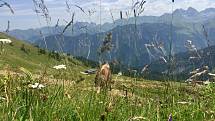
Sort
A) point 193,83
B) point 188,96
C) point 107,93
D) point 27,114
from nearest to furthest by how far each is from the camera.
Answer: point 27,114 → point 107,93 → point 193,83 → point 188,96

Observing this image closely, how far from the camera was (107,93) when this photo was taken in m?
5.53

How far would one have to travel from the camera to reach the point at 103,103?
5059mm

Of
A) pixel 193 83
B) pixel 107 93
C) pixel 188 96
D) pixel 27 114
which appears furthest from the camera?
pixel 188 96

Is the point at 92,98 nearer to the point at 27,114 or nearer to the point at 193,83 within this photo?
the point at 27,114

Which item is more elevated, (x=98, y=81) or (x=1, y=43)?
(x=1, y=43)

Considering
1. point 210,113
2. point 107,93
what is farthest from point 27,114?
point 210,113

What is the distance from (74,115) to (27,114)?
0.78 m

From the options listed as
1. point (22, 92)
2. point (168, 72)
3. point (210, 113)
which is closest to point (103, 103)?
point (22, 92)

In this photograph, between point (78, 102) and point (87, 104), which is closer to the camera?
point (87, 104)

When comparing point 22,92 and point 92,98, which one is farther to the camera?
point 92,98

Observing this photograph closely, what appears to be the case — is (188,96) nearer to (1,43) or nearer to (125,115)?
(125,115)

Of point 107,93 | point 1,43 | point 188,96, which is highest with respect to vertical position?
point 1,43

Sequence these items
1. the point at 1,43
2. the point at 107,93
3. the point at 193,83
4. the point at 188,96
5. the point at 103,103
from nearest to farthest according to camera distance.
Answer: the point at 1,43 < the point at 103,103 < the point at 107,93 < the point at 193,83 < the point at 188,96

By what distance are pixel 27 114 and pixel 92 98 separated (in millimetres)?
1431
